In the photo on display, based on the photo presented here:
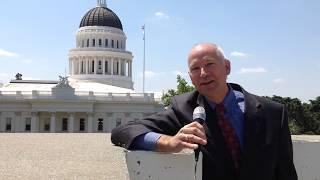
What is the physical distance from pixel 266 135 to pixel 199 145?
482 millimetres

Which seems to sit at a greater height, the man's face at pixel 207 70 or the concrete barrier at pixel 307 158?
the man's face at pixel 207 70

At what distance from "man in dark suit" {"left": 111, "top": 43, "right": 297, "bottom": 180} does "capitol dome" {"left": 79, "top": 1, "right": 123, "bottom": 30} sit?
95.5 meters

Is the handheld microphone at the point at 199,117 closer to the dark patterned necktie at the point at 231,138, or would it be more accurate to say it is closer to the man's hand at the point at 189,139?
the man's hand at the point at 189,139

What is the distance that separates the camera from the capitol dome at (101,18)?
97.8 m

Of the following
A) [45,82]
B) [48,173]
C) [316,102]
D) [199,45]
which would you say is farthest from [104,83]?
[199,45]

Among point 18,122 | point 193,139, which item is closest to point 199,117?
point 193,139

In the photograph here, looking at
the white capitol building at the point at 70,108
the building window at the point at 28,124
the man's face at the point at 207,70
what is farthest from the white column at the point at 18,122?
the man's face at the point at 207,70

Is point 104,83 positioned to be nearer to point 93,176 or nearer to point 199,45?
point 93,176

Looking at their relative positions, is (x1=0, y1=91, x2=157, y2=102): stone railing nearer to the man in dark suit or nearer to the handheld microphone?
the man in dark suit

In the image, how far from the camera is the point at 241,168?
9.77 ft

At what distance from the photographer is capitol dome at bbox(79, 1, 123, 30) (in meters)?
97.8

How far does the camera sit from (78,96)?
74.3 metres

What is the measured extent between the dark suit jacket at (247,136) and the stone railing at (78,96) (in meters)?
71.3

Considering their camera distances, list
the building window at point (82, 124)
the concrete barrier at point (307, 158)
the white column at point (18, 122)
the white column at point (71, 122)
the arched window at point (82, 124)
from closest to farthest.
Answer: the concrete barrier at point (307, 158) < the white column at point (18, 122) < the white column at point (71, 122) < the arched window at point (82, 124) < the building window at point (82, 124)
